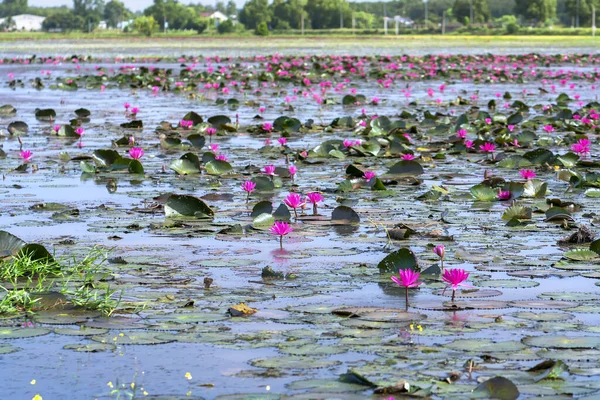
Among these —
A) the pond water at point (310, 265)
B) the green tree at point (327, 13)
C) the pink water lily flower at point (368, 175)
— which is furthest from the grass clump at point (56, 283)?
the green tree at point (327, 13)

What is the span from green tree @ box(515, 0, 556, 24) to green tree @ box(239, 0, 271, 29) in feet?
108

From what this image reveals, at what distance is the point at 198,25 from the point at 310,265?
130330 millimetres

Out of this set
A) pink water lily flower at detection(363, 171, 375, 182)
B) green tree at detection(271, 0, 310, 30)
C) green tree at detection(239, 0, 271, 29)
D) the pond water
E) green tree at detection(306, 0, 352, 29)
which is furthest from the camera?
green tree at detection(239, 0, 271, 29)

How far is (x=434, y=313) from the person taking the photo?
13.9 feet

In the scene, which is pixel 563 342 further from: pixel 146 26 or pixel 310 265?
pixel 146 26

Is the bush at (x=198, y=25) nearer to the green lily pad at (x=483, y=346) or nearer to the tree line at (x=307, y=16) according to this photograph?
the tree line at (x=307, y=16)

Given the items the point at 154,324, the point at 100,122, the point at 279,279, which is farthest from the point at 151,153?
the point at 154,324

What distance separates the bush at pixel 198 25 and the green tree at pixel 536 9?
Answer: 38.2 m

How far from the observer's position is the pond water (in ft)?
11.4

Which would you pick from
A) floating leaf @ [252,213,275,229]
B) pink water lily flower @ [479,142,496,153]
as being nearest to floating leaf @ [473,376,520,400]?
floating leaf @ [252,213,275,229]

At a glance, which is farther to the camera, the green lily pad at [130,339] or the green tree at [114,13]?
the green tree at [114,13]

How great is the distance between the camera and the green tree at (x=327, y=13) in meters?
135

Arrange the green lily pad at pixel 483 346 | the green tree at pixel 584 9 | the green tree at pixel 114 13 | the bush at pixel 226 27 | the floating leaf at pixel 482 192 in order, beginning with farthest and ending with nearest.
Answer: the green tree at pixel 114 13 < the bush at pixel 226 27 < the green tree at pixel 584 9 < the floating leaf at pixel 482 192 < the green lily pad at pixel 483 346

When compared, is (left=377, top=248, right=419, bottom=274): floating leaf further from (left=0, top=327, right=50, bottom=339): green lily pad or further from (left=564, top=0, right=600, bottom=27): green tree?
(left=564, top=0, right=600, bottom=27): green tree
